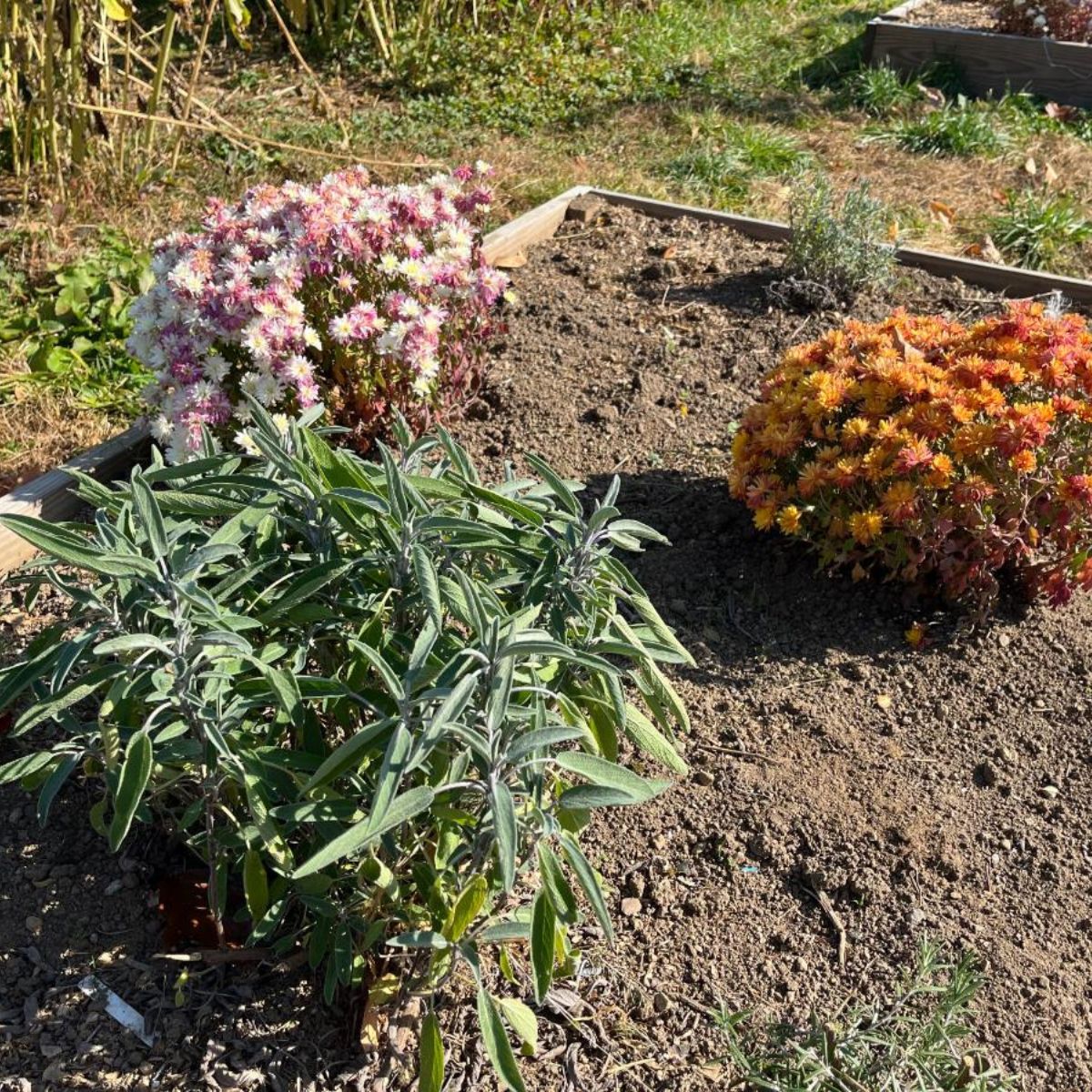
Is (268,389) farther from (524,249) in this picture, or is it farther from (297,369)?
(524,249)

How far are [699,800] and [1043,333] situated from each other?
61.1 inches

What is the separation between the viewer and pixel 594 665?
1769 mm

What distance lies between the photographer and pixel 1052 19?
7.05m

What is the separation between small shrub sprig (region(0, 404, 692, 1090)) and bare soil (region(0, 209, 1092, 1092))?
0.68 feet

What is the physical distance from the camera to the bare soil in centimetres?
211

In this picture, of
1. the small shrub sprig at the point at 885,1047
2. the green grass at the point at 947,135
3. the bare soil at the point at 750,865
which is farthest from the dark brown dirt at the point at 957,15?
the small shrub sprig at the point at 885,1047

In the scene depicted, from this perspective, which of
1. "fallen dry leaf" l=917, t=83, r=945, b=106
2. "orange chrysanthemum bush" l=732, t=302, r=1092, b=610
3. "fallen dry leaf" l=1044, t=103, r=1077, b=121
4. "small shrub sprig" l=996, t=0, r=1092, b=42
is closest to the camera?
"orange chrysanthemum bush" l=732, t=302, r=1092, b=610

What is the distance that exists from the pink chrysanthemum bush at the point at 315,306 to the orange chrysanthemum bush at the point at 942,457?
3.25ft

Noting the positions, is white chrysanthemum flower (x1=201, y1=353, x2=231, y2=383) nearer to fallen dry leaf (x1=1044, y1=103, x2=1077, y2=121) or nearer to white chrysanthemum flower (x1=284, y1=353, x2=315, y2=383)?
white chrysanthemum flower (x1=284, y1=353, x2=315, y2=383)

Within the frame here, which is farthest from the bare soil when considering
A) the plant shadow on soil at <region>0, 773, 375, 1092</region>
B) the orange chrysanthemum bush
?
the orange chrysanthemum bush

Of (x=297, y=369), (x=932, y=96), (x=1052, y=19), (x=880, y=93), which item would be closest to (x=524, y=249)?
(x=297, y=369)

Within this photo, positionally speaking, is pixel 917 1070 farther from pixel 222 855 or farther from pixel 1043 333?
pixel 1043 333

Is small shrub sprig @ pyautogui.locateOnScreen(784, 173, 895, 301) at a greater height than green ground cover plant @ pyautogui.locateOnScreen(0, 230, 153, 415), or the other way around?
small shrub sprig @ pyautogui.locateOnScreen(784, 173, 895, 301)

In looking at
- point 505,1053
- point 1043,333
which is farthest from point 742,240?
point 505,1053
